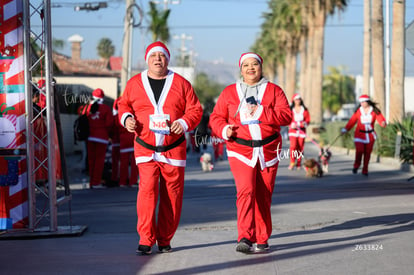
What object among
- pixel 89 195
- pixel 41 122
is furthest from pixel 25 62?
pixel 89 195

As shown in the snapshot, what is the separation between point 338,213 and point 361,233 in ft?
7.13

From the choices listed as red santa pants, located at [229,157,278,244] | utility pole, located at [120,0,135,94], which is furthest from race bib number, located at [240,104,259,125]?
utility pole, located at [120,0,135,94]

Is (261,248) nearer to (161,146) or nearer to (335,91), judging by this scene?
(161,146)

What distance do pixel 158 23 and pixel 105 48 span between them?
46112mm

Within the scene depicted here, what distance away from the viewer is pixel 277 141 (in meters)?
8.05

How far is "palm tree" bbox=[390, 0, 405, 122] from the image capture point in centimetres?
2753

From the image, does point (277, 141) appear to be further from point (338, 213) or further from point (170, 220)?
point (338, 213)

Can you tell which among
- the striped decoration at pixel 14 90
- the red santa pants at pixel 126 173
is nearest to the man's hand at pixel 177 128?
the striped decoration at pixel 14 90

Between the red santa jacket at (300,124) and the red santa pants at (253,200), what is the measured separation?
42.2 ft

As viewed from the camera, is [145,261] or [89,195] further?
[89,195]

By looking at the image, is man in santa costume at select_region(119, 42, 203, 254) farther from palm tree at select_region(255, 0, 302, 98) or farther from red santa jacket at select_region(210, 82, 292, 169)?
palm tree at select_region(255, 0, 302, 98)

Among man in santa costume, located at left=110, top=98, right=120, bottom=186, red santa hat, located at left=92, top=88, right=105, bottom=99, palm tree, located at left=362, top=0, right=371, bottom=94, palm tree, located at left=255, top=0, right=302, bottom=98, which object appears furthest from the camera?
palm tree, located at left=255, top=0, right=302, bottom=98

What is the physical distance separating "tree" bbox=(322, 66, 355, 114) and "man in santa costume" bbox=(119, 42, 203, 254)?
165713 mm

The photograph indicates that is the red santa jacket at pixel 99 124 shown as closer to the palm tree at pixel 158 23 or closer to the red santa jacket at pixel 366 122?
the red santa jacket at pixel 366 122
